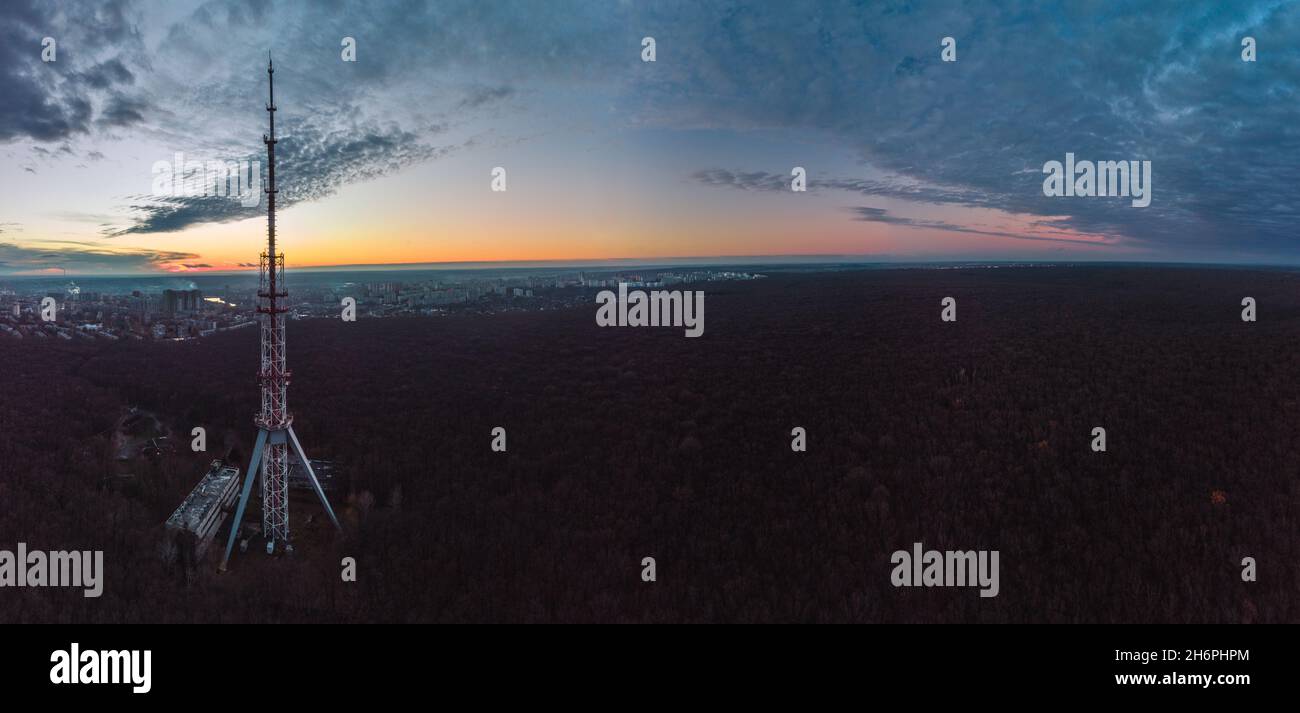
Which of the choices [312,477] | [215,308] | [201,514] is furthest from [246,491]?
[215,308]

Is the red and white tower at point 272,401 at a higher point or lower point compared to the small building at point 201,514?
higher

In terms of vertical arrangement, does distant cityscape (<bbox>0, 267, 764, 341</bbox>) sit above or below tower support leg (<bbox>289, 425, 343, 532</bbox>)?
above

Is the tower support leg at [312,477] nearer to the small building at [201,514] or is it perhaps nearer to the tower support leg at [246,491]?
the tower support leg at [246,491]

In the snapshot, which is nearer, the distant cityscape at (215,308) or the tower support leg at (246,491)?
the tower support leg at (246,491)

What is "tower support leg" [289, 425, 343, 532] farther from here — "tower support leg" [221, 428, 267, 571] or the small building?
the small building

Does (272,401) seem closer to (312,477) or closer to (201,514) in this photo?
(312,477)

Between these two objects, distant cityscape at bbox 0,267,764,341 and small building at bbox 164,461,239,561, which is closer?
small building at bbox 164,461,239,561

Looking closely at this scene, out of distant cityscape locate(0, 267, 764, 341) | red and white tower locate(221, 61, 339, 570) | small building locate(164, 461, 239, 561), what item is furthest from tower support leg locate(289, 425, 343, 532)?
distant cityscape locate(0, 267, 764, 341)

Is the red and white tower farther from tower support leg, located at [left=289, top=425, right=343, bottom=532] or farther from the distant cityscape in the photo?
the distant cityscape

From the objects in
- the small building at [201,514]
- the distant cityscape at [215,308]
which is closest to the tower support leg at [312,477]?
the small building at [201,514]

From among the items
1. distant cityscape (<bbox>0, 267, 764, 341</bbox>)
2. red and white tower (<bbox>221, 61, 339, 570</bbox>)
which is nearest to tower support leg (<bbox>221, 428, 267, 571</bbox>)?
red and white tower (<bbox>221, 61, 339, 570</bbox>)
